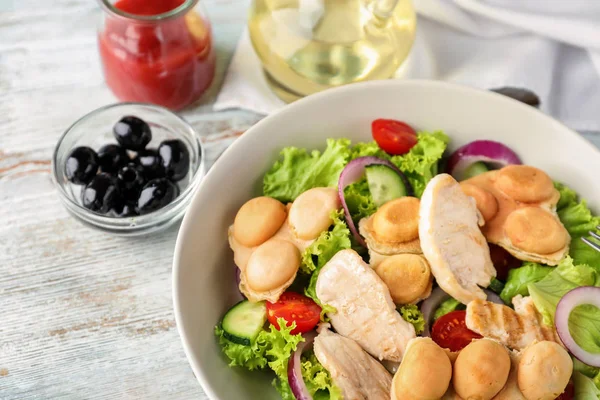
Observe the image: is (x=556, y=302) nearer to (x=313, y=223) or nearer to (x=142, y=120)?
(x=313, y=223)

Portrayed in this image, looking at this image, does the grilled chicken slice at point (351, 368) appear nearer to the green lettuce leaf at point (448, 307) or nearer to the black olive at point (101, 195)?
the green lettuce leaf at point (448, 307)

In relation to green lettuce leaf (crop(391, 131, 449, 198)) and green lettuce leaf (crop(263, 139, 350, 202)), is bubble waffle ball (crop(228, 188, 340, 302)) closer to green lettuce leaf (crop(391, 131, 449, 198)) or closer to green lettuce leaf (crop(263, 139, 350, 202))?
green lettuce leaf (crop(263, 139, 350, 202))

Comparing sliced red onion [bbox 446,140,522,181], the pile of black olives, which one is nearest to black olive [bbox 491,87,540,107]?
sliced red onion [bbox 446,140,522,181]

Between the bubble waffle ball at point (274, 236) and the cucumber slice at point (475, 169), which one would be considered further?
the cucumber slice at point (475, 169)

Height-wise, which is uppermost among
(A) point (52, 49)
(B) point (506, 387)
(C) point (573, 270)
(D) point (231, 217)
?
(C) point (573, 270)

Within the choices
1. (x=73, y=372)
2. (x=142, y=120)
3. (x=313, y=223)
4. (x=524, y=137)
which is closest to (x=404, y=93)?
(x=524, y=137)

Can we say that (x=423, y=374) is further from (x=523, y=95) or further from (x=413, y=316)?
(x=523, y=95)

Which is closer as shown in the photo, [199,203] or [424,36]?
[199,203]

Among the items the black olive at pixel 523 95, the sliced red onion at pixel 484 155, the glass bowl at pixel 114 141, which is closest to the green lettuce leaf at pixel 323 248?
the sliced red onion at pixel 484 155
